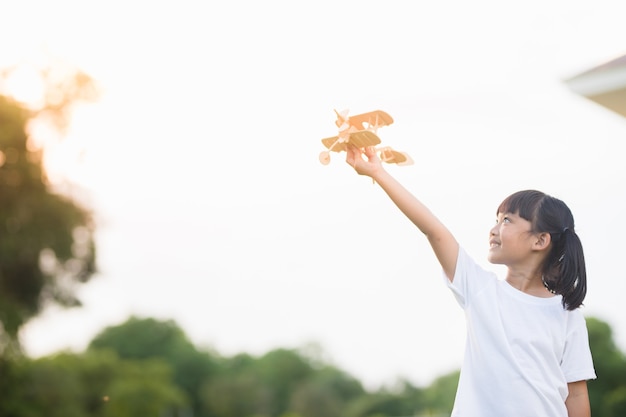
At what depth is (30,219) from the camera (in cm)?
1750

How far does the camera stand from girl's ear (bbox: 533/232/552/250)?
2129 mm

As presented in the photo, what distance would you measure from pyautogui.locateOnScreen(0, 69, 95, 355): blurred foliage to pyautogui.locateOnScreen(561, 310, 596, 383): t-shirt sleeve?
637 inches

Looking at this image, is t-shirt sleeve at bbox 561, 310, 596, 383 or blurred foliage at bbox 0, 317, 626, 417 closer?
t-shirt sleeve at bbox 561, 310, 596, 383

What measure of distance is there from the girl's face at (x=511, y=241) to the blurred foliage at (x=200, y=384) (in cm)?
1482

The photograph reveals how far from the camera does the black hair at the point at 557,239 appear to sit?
2.13 m

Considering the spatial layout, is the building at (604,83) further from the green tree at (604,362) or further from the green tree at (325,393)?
the green tree at (325,393)

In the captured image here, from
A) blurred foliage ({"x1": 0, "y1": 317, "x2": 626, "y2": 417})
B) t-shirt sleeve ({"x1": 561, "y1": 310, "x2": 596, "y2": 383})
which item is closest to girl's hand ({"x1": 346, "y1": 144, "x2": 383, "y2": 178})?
t-shirt sleeve ({"x1": 561, "y1": 310, "x2": 596, "y2": 383})

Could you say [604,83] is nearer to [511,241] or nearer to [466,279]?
[511,241]

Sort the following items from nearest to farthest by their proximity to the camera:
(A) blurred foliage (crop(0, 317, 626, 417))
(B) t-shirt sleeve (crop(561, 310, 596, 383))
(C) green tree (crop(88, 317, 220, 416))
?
(B) t-shirt sleeve (crop(561, 310, 596, 383)) < (A) blurred foliage (crop(0, 317, 626, 417)) < (C) green tree (crop(88, 317, 220, 416))

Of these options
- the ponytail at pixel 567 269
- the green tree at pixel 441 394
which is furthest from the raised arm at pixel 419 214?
the green tree at pixel 441 394

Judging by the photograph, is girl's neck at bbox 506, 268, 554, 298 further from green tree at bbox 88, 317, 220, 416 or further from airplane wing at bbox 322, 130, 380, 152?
green tree at bbox 88, 317, 220, 416

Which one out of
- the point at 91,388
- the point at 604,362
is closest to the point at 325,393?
the point at 91,388

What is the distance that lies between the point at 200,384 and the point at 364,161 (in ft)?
105

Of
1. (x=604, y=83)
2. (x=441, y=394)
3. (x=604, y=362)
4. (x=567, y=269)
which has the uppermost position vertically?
(x=441, y=394)
